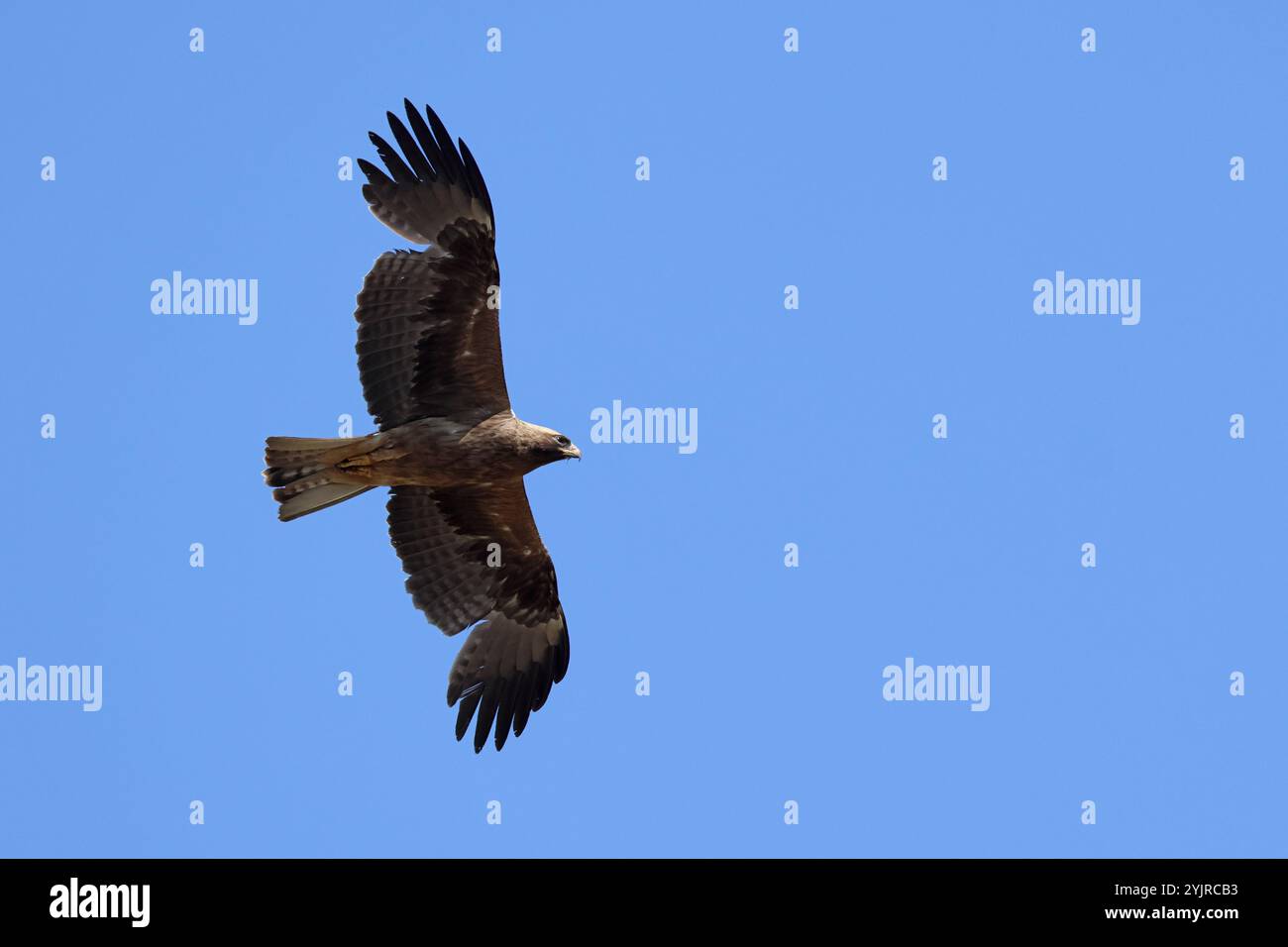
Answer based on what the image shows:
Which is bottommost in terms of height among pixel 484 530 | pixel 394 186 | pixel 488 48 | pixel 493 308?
pixel 484 530

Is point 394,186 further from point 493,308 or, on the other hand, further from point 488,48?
point 488,48

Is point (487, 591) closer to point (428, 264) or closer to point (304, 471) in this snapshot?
point (304, 471)

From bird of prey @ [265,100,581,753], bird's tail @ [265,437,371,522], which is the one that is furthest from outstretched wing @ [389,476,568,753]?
bird's tail @ [265,437,371,522]

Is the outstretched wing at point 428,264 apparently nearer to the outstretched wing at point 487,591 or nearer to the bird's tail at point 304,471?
the bird's tail at point 304,471

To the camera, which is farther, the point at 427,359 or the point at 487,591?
the point at 487,591

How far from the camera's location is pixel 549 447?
17.4 meters

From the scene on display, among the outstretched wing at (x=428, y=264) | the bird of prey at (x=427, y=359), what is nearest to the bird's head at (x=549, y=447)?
the bird of prey at (x=427, y=359)

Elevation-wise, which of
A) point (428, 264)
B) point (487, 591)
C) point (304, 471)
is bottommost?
point (487, 591)

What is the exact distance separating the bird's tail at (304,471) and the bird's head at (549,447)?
4.78 ft

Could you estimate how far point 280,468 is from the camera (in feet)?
57.6

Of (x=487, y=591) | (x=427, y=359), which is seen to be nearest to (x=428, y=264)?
(x=427, y=359)

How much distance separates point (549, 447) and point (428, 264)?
1880 millimetres
